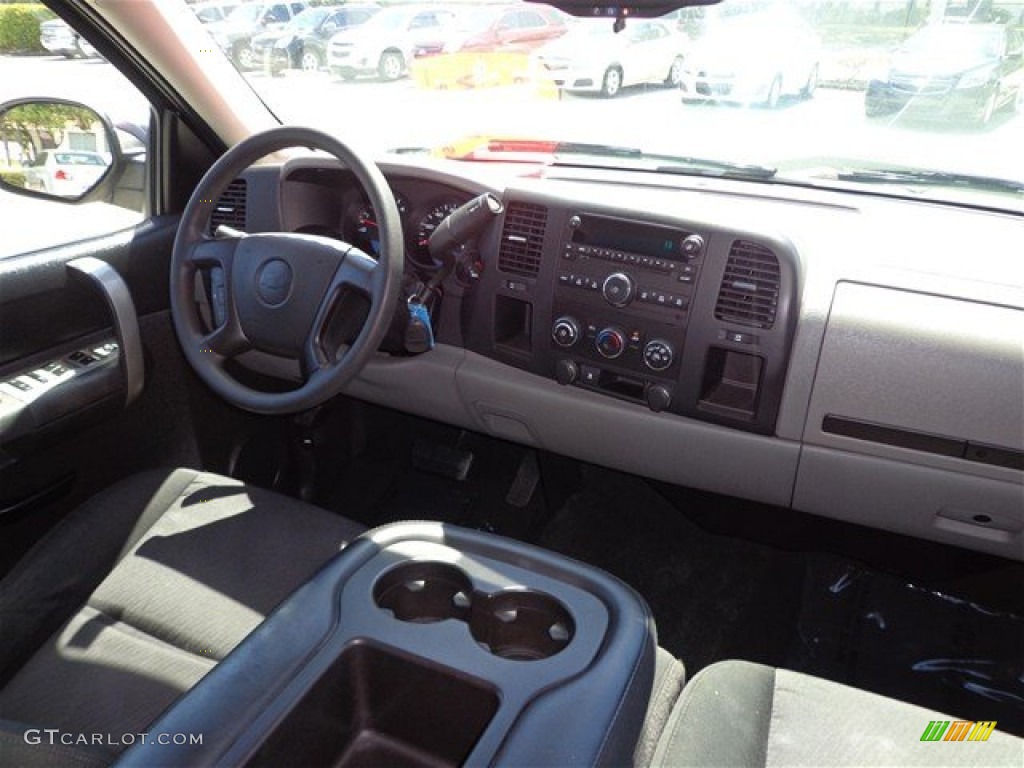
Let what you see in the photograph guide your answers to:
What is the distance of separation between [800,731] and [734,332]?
0.96 metres

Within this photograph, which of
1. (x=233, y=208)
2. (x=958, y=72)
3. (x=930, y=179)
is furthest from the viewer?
(x=233, y=208)

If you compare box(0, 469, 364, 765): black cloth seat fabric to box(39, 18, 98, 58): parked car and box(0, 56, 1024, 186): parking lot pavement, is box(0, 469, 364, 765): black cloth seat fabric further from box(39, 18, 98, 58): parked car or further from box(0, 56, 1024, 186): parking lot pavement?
box(39, 18, 98, 58): parked car

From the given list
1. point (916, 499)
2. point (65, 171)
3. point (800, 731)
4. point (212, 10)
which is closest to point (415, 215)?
point (212, 10)

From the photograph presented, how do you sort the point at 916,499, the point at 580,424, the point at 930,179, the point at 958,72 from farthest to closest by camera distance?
1. the point at 580,424
2. the point at 930,179
3. the point at 916,499
4. the point at 958,72

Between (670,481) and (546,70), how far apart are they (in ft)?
3.96

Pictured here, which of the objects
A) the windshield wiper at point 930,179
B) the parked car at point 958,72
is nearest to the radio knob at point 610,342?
the windshield wiper at point 930,179

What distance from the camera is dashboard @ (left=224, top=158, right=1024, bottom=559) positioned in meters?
1.87

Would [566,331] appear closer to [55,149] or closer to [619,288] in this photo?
[619,288]

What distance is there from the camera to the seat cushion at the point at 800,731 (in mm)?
1207

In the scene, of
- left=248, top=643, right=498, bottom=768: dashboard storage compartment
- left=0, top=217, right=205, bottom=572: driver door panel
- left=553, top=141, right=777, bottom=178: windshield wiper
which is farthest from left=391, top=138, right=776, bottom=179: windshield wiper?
left=248, top=643, right=498, bottom=768: dashboard storage compartment

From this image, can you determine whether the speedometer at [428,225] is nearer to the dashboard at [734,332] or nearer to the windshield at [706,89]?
the dashboard at [734,332]

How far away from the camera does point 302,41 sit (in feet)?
8.96

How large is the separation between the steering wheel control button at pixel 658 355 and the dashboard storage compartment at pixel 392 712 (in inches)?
43.4

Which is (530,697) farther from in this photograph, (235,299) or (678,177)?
(678,177)
